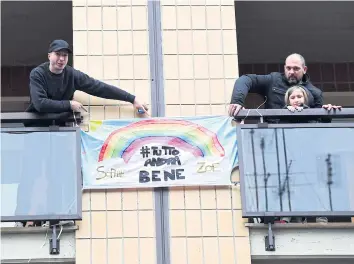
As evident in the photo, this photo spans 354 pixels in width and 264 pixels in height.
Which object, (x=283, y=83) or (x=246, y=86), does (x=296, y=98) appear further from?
(x=246, y=86)

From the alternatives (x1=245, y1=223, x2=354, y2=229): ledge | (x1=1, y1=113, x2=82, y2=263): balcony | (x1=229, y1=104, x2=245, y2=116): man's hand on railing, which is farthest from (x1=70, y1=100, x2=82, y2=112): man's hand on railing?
(x1=245, y1=223, x2=354, y2=229): ledge

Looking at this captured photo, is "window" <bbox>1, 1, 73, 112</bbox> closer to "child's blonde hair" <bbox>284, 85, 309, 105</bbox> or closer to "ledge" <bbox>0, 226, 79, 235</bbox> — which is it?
"child's blonde hair" <bbox>284, 85, 309, 105</bbox>

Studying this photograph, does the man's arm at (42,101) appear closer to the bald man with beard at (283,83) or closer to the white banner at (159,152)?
the white banner at (159,152)

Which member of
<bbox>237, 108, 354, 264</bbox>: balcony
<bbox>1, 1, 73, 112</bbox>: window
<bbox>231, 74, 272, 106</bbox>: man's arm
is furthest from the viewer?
<bbox>1, 1, 73, 112</bbox>: window

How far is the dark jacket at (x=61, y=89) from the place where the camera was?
10320 millimetres

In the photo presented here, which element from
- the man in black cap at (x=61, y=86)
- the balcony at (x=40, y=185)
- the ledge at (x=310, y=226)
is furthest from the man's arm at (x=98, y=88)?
the ledge at (x=310, y=226)

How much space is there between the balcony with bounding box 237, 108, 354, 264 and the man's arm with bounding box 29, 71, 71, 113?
1.95 m

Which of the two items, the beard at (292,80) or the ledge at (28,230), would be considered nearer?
the ledge at (28,230)

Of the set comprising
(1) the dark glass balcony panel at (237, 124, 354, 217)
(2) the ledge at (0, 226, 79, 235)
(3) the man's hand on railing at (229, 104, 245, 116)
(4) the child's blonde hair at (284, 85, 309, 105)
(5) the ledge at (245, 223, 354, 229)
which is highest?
(4) the child's blonde hair at (284, 85, 309, 105)

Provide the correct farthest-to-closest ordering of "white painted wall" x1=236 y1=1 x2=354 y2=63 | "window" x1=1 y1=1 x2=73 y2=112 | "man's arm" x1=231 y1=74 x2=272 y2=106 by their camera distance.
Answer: "white painted wall" x1=236 y1=1 x2=354 y2=63, "window" x1=1 y1=1 x2=73 y2=112, "man's arm" x1=231 y1=74 x2=272 y2=106

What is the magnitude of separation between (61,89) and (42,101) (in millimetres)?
308

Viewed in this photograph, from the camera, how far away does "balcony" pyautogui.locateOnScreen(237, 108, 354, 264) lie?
33.4ft

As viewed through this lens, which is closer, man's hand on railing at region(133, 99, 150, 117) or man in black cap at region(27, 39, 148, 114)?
man in black cap at region(27, 39, 148, 114)

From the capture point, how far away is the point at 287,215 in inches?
403
